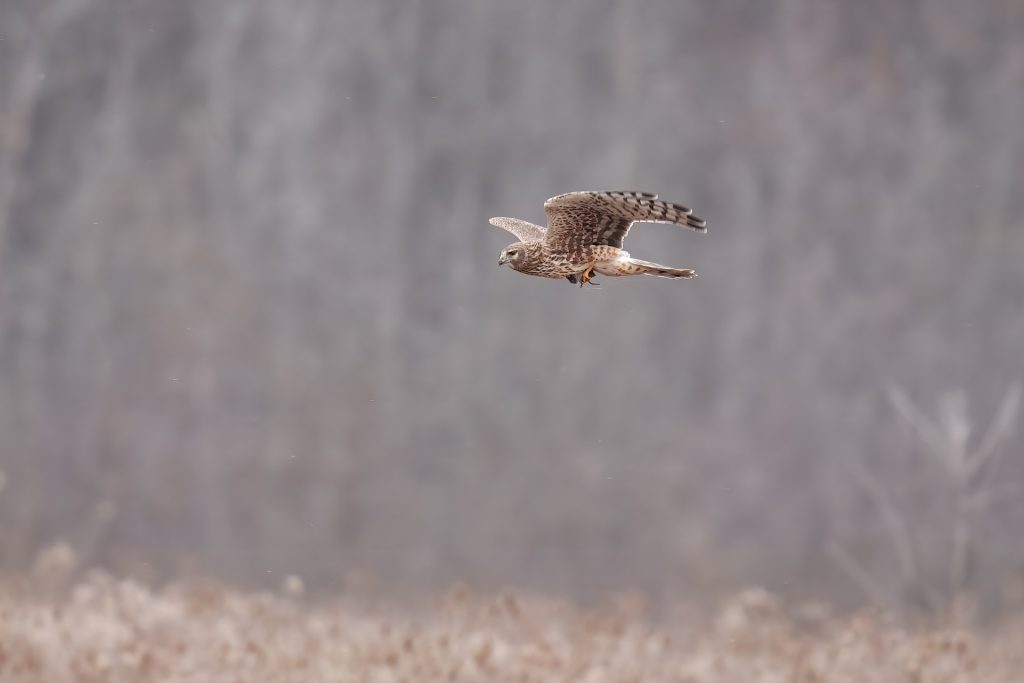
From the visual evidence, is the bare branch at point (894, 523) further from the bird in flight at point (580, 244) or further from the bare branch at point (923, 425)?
the bird in flight at point (580, 244)

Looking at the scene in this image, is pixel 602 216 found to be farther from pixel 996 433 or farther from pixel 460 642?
pixel 996 433

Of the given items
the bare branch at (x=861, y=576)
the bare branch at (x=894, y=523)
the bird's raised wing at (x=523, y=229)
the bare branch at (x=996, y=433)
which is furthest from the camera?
the bare branch at (x=996, y=433)

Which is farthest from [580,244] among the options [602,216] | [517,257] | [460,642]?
[460,642]

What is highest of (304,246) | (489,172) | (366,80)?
(366,80)

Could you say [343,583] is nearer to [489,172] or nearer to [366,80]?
[489,172]

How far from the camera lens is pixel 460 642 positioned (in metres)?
8.13

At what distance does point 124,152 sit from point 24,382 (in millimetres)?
1953

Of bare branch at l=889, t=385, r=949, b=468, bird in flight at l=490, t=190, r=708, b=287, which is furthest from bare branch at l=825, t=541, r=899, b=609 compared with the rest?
bird in flight at l=490, t=190, r=708, b=287

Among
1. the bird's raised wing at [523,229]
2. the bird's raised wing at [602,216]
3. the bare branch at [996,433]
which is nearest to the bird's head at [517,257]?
the bird's raised wing at [602,216]

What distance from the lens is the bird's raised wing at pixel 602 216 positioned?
4711 mm

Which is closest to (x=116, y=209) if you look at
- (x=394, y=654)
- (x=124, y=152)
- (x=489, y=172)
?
(x=124, y=152)

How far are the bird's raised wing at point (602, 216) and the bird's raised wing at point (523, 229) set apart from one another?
0.81 ft

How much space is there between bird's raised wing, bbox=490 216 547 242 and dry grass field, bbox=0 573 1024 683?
10.9 ft

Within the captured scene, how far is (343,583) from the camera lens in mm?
8594
